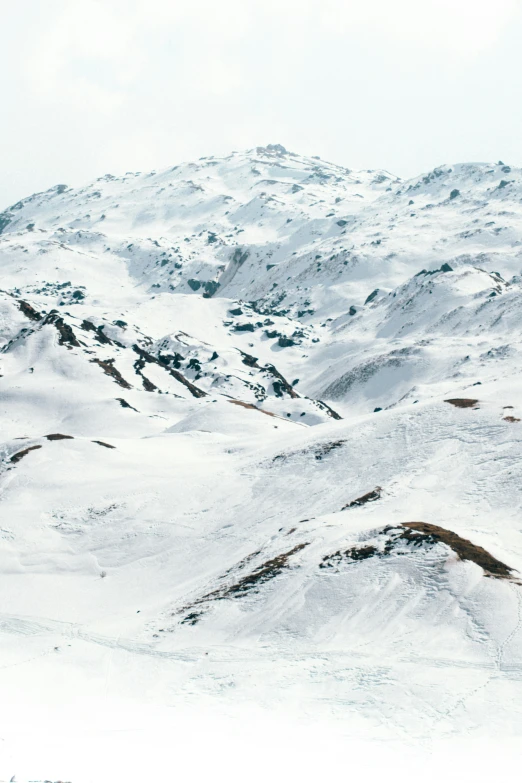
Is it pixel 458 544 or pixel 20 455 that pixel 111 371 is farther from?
pixel 458 544

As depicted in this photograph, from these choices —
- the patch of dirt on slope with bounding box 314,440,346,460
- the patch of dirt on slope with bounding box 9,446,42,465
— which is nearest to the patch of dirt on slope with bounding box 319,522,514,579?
the patch of dirt on slope with bounding box 314,440,346,460

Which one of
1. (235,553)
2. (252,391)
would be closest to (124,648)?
(235,553)

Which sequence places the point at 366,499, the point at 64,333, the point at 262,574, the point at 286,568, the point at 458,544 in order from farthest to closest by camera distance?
the point at 64,333 < the point at 366,499 < the point at 262,574 < the point at 286,568 < the point at 458,544

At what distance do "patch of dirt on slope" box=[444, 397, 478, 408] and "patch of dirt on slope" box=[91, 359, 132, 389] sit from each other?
7657 cm

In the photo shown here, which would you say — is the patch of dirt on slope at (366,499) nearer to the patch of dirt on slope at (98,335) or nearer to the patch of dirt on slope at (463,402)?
the patch of dirt on slope at (463,402)

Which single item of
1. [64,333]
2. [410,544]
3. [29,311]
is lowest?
[410,544]

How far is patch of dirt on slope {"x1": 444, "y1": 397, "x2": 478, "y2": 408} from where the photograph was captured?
81.3 metres

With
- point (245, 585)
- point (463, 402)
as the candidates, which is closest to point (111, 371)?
point (463, 402)

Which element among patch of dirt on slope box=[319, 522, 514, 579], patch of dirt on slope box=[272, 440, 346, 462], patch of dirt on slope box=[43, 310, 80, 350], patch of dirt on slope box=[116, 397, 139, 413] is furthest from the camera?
patch of dirt on slope box=[43, 310, 80, 350]

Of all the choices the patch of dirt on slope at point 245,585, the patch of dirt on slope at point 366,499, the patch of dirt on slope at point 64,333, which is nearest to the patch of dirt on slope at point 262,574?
the patch of dirt on slope at point 245,585

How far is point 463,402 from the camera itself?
8262 cm

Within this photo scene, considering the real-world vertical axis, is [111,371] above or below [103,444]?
above

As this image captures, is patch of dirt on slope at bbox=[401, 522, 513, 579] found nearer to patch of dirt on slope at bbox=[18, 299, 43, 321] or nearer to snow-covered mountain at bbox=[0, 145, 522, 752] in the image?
snow-covered mountain at bbox=[0, 145, 522, 752]

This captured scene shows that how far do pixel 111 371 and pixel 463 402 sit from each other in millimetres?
85694
